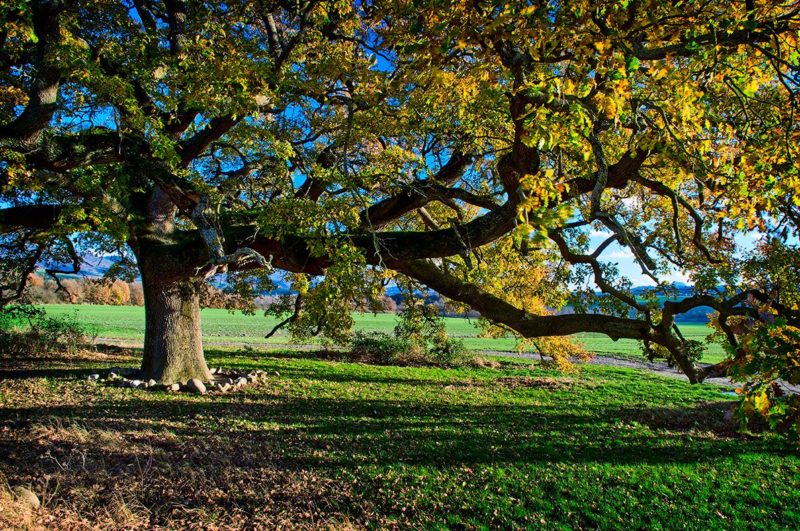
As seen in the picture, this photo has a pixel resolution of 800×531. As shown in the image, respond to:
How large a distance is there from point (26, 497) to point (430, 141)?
847 centimetres

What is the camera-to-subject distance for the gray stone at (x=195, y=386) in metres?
10.2

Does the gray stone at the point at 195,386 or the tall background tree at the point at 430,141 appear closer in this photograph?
the tall background tree at the point at 430,141

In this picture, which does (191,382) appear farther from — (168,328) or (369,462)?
(369,462)

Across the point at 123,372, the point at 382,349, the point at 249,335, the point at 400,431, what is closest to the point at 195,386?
the point at 123,372

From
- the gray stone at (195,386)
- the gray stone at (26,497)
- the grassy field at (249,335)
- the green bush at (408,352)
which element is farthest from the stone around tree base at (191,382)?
the green bush at (408,352)

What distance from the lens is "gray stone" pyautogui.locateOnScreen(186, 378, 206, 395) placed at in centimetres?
1025

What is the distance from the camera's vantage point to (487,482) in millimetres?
5926

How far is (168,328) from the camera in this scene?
35.1 feet

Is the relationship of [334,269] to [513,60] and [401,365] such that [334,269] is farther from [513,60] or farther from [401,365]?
[401,365]

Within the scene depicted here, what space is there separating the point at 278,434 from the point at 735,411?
20.7 ft

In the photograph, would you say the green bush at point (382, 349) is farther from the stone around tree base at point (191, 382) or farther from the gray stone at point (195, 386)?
the gray stone at point (195, 386)

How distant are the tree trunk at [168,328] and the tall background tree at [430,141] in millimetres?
51

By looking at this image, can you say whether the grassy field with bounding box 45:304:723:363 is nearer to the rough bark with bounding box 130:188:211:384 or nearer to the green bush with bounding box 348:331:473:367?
the green bush with bounding box 348:331:473:367

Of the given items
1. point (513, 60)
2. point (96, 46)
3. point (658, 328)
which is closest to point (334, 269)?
point (513, 60)
